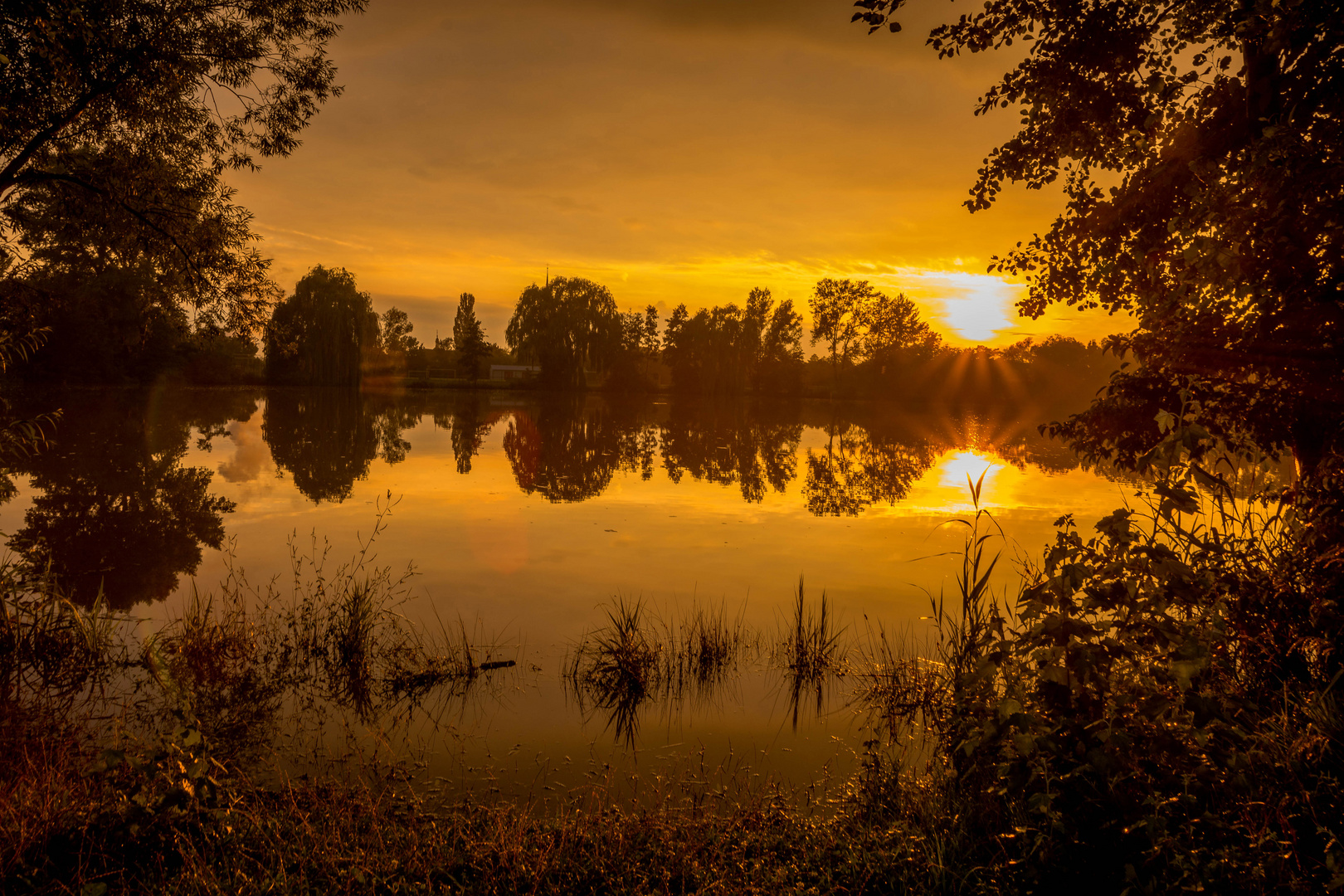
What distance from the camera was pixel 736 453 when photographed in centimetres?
2892

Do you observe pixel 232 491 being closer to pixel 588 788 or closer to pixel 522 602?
pixel 522 602

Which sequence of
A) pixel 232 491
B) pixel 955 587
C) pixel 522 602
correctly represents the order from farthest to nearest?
pixel 232 491 → pixel 955 587 → pixel 522 602

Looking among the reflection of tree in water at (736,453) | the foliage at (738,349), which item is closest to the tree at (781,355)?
the foliage at (738,349)

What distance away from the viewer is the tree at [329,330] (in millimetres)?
66688

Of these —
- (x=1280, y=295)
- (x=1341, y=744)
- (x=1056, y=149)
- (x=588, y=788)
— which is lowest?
(x=588, y=788)

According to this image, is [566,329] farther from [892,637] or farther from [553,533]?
[892,637]

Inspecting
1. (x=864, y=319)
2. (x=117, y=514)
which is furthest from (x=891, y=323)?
(x=117, y=514)

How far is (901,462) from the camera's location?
2686 cm

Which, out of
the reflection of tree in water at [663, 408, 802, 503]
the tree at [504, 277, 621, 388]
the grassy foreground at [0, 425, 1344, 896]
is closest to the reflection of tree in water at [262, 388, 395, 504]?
the reflection of tree in water at [663, 408, 802, 503]

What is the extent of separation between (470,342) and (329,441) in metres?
65.7

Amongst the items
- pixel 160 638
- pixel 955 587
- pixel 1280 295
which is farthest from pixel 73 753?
pixel 955 587

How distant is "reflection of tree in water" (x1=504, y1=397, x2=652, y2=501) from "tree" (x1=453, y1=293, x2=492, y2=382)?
45782 mm

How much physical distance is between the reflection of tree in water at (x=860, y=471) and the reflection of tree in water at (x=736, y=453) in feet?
3.59

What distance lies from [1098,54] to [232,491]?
1831cm
